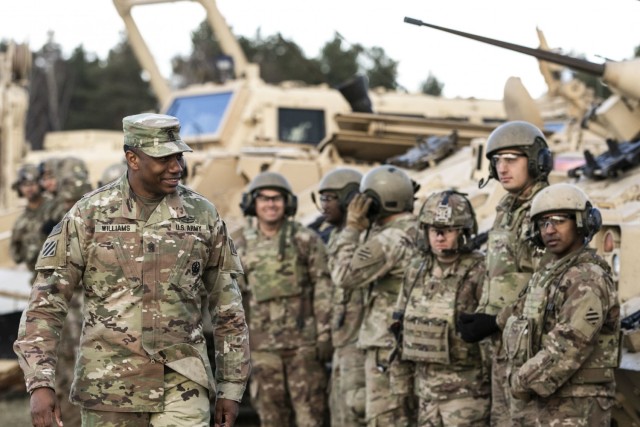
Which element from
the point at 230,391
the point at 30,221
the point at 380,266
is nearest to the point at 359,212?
the point at 380,266

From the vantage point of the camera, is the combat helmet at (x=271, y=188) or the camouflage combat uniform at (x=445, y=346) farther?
the combat helmet at (x=271, y=188)

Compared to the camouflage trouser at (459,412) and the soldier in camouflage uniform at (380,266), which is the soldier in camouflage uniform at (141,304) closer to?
the camouflage trouser at (459,412)

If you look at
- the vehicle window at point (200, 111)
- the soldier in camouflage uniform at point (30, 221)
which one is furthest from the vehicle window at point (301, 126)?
the soldier in camouflage uniform at point (30, 221)

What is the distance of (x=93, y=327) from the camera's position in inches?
231

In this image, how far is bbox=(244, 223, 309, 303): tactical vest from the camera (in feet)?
32.6

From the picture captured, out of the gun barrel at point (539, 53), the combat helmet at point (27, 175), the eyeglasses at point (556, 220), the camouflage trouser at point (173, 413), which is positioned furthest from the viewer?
the combat helmet at point (27, 175)

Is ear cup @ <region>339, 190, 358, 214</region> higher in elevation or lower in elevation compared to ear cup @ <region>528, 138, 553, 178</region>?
higher

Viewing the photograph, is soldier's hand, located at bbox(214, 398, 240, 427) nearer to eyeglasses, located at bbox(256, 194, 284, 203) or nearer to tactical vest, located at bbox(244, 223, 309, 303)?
tactical vest, located at bbox(244, 223, 309, 303)

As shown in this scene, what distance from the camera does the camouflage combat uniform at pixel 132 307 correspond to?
577cm

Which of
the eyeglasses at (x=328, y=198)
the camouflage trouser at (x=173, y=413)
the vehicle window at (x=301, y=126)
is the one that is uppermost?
the vehicle window at (x=301, y=126)

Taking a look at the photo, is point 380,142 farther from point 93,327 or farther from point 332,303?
point 93,327

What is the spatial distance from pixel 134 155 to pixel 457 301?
2481mm

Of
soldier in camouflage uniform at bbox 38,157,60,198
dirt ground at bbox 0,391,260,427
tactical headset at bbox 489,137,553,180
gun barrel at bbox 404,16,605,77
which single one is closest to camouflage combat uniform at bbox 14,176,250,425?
tactical headset at bbox 489,137,553,180

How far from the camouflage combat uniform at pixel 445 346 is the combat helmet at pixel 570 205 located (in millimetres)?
1049
